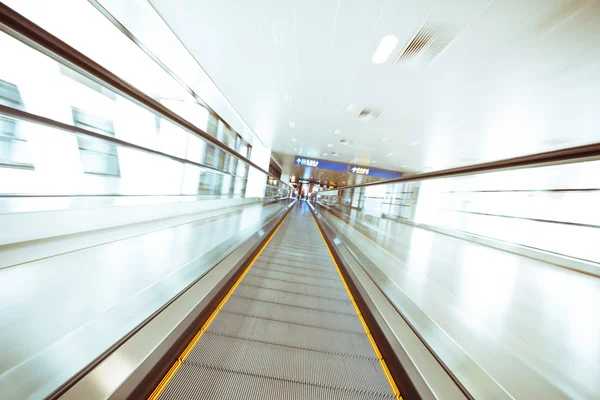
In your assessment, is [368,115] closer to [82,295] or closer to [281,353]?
[281,353]

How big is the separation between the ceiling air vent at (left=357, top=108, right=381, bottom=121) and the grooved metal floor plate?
7.09 m

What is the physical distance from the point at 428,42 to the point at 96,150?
700 centimetres

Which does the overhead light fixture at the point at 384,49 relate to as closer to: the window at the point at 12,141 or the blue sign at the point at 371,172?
the window at the point at 12,141

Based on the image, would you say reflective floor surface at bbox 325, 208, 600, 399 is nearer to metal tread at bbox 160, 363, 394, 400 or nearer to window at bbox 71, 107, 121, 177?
metal tread at bbox 160, 363, 394, 400

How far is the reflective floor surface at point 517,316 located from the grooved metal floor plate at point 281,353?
2.16 feet

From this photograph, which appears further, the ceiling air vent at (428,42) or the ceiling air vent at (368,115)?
the ceiling air vent at (368,115)

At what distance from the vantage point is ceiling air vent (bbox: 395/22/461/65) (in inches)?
151

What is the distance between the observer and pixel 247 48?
502 centimetres

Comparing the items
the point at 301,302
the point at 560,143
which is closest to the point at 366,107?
the point at 301,302

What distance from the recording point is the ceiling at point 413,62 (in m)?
3.59

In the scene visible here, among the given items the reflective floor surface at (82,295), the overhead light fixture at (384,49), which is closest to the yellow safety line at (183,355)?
the reflective floor surface at (82,295)

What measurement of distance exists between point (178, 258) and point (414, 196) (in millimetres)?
8047

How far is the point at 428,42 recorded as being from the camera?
4156mm

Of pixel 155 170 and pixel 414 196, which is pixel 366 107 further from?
pixel 155 170
